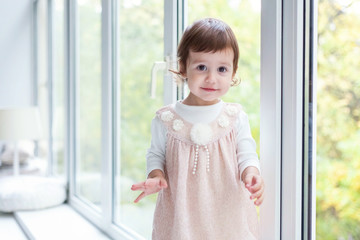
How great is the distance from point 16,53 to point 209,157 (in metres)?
3.11

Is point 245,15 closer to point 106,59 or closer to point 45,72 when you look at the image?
point 106,59

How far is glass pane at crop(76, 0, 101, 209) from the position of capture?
2375 millimetres

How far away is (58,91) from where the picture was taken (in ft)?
10.4

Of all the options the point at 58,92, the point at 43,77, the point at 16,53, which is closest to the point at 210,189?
the point at 58,92

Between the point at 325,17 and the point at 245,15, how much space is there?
0.26 m

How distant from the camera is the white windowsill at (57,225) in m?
2.04

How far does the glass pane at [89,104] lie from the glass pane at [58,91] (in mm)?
450

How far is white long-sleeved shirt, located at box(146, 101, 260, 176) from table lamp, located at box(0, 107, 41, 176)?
6.14 ft

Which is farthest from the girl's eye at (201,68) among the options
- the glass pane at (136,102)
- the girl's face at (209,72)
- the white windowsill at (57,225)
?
the white windowsill at (57,225)

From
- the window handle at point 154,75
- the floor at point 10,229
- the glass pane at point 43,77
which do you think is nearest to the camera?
the window handle at point 154,75

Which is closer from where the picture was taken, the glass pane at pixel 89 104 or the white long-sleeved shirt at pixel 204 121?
the white long-sleeved shirt at pixel 204 121

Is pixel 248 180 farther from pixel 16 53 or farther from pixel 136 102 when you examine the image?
pixel 16 53

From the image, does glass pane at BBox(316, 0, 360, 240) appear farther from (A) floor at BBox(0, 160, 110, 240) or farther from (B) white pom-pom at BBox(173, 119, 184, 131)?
(A) floor at BBox(0, 160, 110, 240)

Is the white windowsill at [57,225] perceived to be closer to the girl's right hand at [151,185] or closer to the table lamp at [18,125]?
the table lamp at [18,125]
